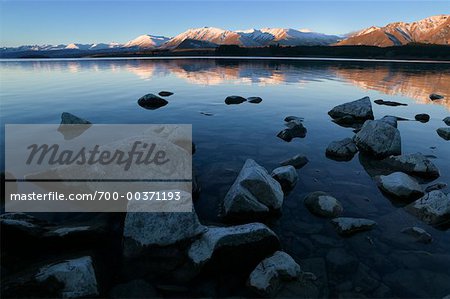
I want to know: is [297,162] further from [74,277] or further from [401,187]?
[74,277]

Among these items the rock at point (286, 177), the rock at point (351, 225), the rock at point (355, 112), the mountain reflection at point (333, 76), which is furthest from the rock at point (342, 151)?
the mountain reflection at point (333, 76)

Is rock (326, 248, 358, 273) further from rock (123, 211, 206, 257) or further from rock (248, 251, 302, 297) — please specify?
rock (123, 211, 206, 257)

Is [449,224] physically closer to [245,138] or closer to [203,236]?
[203,236]

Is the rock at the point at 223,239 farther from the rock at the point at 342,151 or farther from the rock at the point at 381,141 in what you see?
the rock at the point at 381,141

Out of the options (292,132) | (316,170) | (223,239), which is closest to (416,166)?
(316,170)

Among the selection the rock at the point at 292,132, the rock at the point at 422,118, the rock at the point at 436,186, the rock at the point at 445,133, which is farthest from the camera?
the rock at the point at 422,118

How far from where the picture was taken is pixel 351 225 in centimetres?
885

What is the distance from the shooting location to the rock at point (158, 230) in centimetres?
767

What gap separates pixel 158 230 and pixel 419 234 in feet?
23.9

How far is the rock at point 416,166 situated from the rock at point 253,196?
6.71 meters

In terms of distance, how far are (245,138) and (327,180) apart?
6755mm

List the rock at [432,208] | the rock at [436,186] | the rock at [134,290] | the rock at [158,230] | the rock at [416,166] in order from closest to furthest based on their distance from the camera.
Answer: the rock at [134,290], the rock at [158,230], the rock at [432,208], the rock at [436,186], the rock at [416,166]

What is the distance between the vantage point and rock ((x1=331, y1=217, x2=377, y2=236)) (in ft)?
28.6

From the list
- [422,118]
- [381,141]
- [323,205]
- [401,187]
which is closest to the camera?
[323,205]
